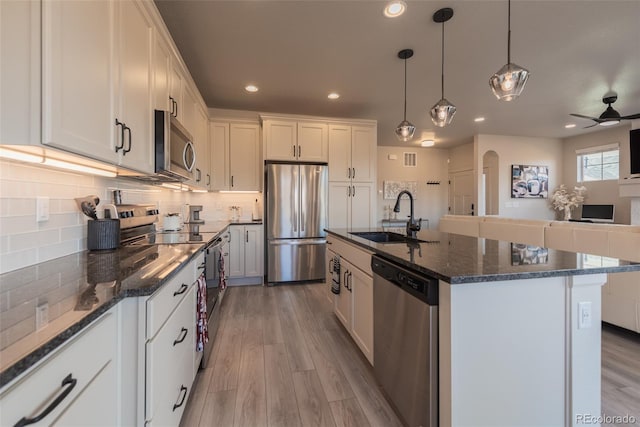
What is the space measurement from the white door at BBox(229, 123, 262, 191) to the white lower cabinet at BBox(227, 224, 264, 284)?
0.69 m

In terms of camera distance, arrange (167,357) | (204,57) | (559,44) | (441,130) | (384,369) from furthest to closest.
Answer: (441,130)
(204,57)
(559,44)
(384,369)
(167,357)

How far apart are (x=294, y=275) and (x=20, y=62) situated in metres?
3.60

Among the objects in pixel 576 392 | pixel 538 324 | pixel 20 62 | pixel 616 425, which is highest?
pixel 20 62

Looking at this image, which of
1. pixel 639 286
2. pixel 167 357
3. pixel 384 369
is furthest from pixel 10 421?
pixel 639 286

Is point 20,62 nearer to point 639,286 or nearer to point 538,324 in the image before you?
point 538,324

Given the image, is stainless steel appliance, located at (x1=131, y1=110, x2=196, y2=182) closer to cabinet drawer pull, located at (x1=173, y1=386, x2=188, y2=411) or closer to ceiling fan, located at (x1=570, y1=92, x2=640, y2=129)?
cabinet drawer pull, located at (x1=173, y1=386, x2=188, y2=411)

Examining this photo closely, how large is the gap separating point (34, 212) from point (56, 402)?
1.03 metres

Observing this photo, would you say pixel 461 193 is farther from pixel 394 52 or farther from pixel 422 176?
pixel 394 52

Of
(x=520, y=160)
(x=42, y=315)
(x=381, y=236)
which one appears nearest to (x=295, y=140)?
(x=381, y=236)

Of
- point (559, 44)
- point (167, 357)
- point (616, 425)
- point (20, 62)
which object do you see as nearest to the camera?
point (20, 62)

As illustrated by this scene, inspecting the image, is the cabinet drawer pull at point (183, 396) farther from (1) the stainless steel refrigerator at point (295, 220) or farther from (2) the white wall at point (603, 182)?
(2) the white wall at point (603, 182)

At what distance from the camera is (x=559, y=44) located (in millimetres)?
2691

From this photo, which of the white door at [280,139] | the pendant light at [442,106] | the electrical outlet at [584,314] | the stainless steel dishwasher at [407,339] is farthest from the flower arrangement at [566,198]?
the stainless steel dishwasher at [407,339]

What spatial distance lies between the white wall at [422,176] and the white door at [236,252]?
405cm
